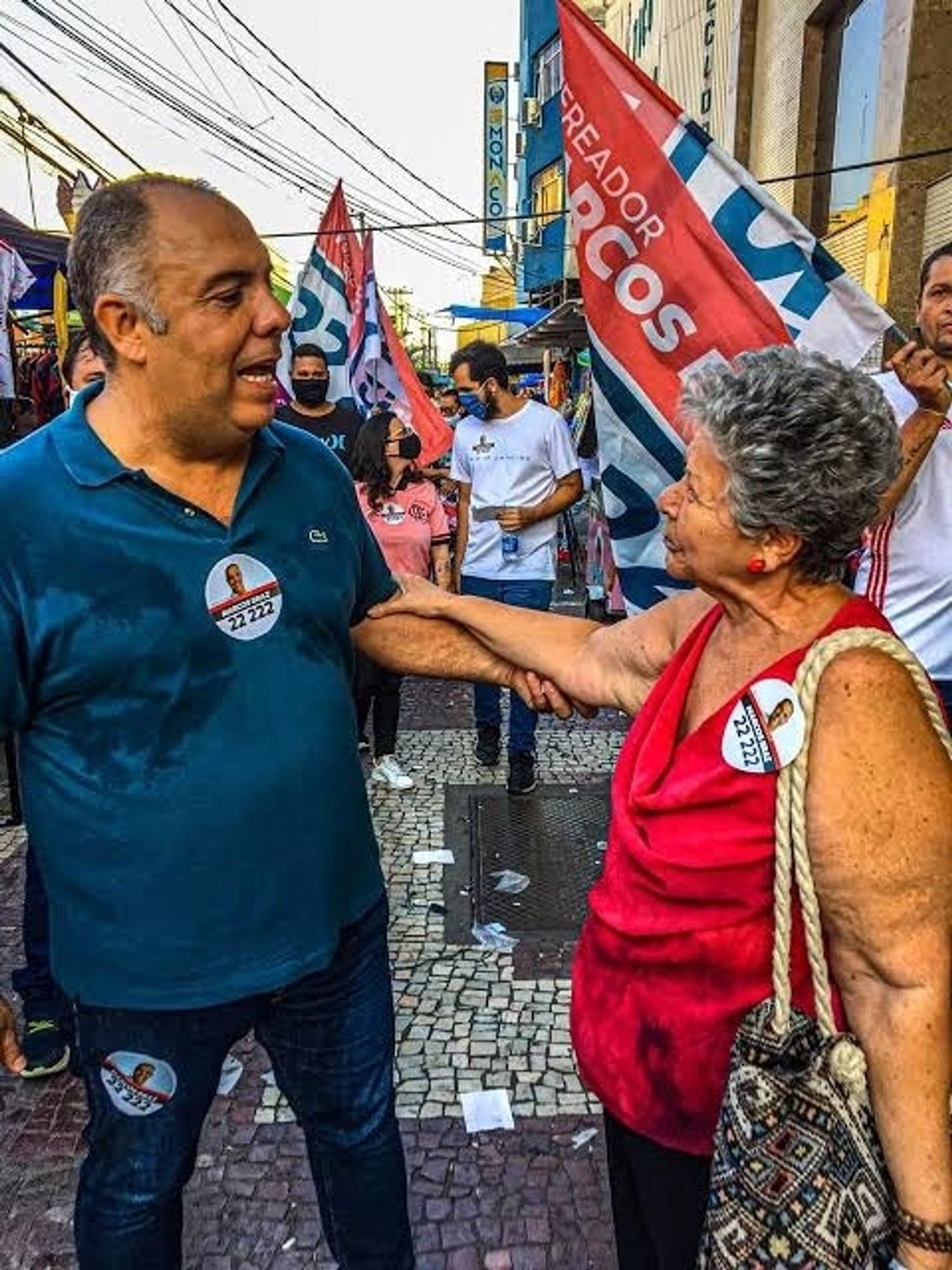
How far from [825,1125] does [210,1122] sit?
2146 mm

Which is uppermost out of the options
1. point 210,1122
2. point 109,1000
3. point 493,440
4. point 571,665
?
point 493,440

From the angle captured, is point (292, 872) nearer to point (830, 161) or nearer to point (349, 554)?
point (349, 554)

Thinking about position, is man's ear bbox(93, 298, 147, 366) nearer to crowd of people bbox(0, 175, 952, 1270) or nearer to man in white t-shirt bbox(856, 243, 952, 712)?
crowd of people bbox(0, 175, 952, 1270)

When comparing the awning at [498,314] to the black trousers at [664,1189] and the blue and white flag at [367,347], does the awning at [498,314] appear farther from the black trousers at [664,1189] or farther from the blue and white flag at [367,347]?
the black trousers at [664,1189]

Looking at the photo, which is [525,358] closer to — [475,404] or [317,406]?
[317,406]

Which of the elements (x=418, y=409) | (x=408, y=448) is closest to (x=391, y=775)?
(x=408, y=448)

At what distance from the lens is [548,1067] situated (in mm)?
3053

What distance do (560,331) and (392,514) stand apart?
1312 cm

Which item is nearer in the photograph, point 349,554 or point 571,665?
point 349,554

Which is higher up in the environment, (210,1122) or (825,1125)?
(825,1125)

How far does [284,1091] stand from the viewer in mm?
2072

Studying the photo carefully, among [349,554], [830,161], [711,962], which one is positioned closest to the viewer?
[711,962]

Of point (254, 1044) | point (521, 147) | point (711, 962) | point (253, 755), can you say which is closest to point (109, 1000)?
point (253, 755)

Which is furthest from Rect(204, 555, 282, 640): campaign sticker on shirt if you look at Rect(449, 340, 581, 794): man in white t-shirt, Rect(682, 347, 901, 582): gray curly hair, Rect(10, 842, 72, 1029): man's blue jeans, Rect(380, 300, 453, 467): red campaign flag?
Rect(380, 300, 453, 467): red campaign flag
